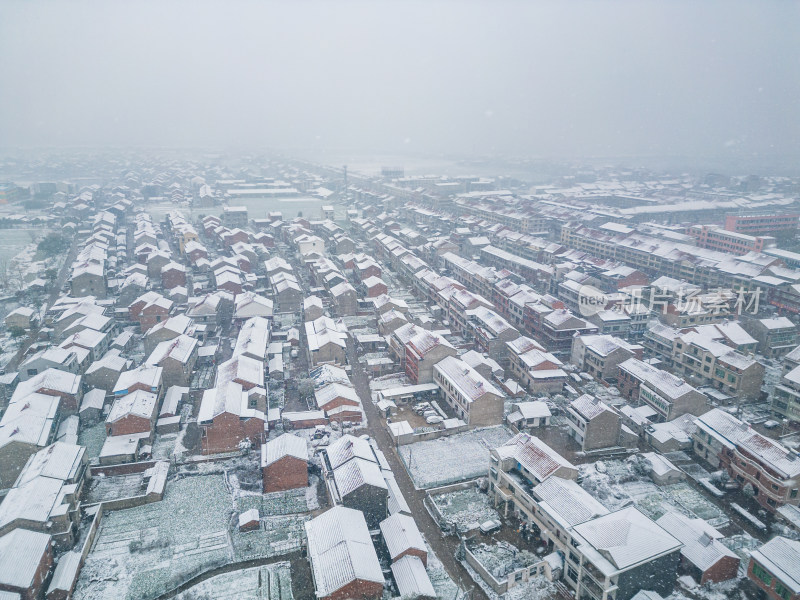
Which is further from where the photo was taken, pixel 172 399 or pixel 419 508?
pixel 172 399

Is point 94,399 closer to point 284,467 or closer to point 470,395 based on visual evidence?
point 284,467

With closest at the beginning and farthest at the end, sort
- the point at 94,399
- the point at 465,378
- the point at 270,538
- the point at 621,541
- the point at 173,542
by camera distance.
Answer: the point at 621,541 → the point at 173,542 → the point at 270,538 → the point at 94,399 → the point at 465,378

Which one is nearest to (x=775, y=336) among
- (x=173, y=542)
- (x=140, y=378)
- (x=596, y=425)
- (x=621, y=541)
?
(x=596, y=425)

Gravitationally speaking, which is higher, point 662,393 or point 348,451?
point 662,393

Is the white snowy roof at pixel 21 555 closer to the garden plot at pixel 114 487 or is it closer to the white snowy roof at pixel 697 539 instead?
the garden plot at pixel 114 487

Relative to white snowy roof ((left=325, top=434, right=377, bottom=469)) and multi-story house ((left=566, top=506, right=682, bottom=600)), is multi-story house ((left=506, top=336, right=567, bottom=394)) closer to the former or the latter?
white snowy roof ((left=325, top=434, right=377, bottom=469))
